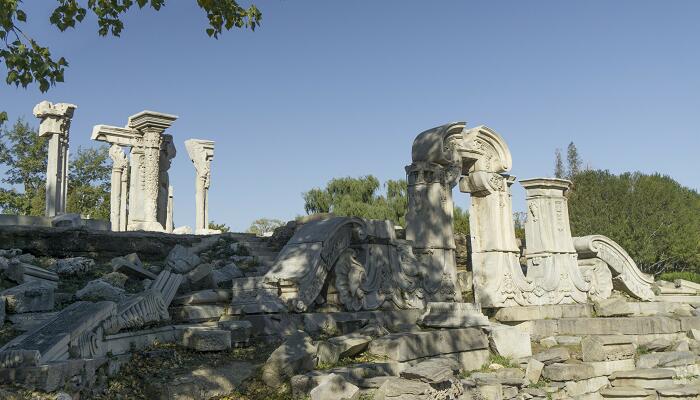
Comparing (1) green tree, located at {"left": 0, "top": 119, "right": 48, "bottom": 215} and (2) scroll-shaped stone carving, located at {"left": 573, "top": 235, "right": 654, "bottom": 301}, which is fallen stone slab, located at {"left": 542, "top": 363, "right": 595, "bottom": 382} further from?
(1) green tree, located at {"left": 0, "top": 119, "right": 48, "bottom": 215}

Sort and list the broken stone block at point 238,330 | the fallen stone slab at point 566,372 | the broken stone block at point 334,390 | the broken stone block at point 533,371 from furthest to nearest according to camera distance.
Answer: the fallen stone slab at point 566,372 < the broken stone block at point 533,371 < the broken stone block at point 238,330 < the broken stone block at point 334,390

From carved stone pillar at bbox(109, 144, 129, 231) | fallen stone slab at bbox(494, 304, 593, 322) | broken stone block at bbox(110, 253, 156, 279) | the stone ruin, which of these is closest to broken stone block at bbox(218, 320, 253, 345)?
the stone ruin

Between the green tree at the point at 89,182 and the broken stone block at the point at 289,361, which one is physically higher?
the green tree at the point at 89,182

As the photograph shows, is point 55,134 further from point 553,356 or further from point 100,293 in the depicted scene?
point 553,356

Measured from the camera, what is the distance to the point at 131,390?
4973mm

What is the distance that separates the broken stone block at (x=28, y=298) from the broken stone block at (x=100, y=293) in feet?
1.02

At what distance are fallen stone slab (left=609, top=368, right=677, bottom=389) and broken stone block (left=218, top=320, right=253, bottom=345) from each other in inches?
207

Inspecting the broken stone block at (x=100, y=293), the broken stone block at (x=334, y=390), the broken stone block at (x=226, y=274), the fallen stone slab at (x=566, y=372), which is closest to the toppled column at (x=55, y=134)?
the broken stone block at (x=226, y=274)

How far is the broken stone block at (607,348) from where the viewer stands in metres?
8.65

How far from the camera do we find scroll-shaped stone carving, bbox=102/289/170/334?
5.57m

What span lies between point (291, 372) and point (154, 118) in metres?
12.7

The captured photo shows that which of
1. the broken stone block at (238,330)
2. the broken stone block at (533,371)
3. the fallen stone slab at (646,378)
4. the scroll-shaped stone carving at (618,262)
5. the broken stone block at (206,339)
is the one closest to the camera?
the broken stone block at (206,339)

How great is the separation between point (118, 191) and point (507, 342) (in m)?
16.4

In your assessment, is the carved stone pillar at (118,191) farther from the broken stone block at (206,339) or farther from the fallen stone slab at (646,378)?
the fallen stone slab at (646,378)
